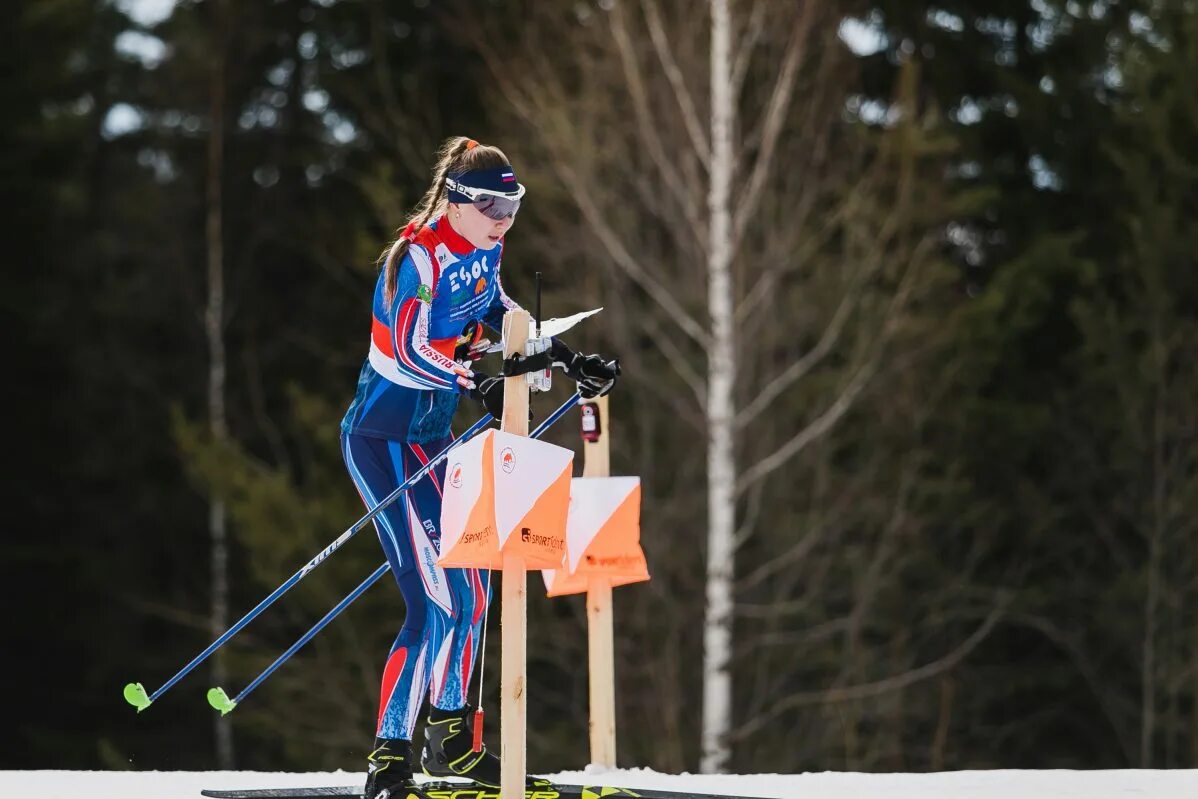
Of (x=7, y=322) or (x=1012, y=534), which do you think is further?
(x=7, y=322)

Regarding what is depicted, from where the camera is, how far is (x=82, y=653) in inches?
683

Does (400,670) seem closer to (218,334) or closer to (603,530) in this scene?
(603,530)

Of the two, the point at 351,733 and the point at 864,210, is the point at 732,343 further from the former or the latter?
the point at 351,733

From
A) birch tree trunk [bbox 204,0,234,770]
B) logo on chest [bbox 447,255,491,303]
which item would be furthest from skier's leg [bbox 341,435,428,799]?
birch tree trunk [bbox 204,0,234,770]

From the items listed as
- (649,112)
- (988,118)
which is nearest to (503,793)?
(649,112)

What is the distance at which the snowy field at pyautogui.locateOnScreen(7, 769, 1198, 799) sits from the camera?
16.7ft

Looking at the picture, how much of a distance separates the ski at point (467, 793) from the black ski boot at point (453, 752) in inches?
1.7

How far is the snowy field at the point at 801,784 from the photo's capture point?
16.7ft

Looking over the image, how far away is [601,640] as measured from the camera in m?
5.16

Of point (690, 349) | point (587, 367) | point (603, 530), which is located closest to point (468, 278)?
point (587, 367)

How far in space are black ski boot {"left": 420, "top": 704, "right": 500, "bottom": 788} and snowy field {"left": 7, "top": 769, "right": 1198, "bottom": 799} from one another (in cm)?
49

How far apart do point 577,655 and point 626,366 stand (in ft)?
9.32

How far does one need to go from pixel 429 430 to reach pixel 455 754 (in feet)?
2.97

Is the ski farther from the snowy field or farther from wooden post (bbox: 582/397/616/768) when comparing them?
wooden post (bbox: 582/397/616/768)
